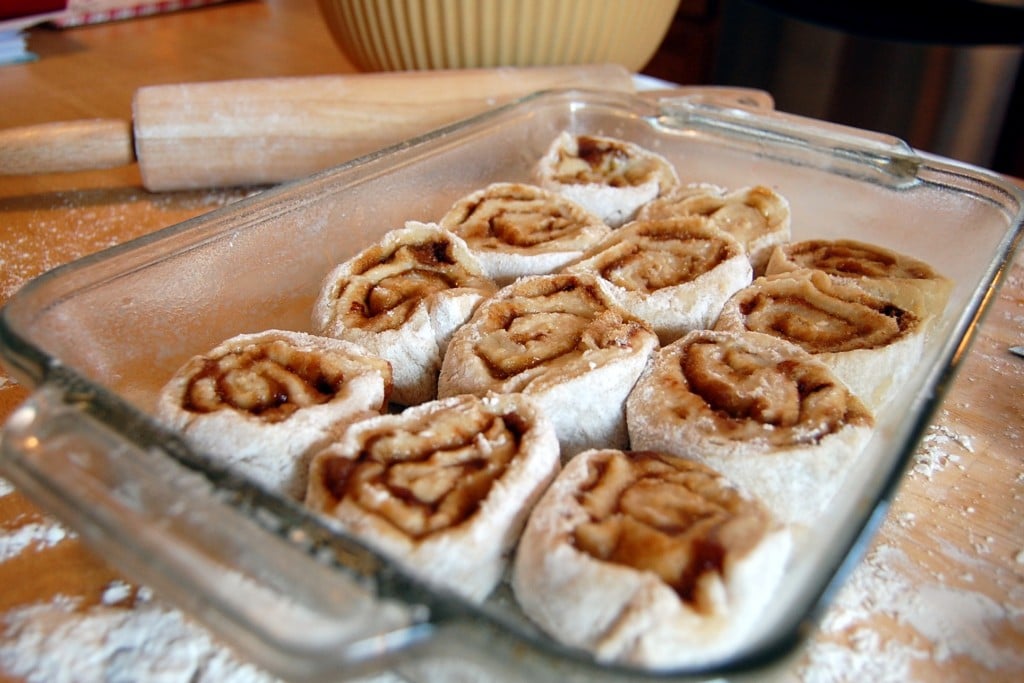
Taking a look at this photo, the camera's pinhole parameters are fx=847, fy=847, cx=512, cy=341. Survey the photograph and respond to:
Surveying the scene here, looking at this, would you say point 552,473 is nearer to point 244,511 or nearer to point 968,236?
point 244,511

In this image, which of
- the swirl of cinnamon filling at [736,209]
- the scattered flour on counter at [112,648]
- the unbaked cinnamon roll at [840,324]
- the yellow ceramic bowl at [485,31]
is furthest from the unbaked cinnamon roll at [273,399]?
the yellow ceramic bowl at [485,31]

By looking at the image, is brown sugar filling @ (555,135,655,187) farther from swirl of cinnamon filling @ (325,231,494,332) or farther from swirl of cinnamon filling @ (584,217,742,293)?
swirl of cinnamon filling @ (325,231,494,332)

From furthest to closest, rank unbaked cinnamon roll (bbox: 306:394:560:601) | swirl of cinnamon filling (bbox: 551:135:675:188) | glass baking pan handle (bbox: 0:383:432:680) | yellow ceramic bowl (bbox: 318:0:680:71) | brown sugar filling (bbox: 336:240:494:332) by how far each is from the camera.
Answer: yellow ceramic bowl (bbox: 318:0:680:71) → swirl of cinnamon filling (bbox: 551:135:675:188) → brown sugar filling (bbox: 336:240:494:332) → unbaked cinnamon roll (bbox: 306:394:560:601) → glass baking pan handle (bbox: 0:383:432:680)

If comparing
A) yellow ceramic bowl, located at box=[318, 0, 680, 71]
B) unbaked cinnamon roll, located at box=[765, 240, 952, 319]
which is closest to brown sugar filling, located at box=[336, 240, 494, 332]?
unbaked cinnamon roll, located at box=[765, 240, 952, 319]

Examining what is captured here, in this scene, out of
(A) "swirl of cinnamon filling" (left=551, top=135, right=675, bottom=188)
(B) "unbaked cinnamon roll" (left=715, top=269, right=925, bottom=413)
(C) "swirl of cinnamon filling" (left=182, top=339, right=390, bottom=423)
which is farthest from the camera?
(A) "swirl of cinnamon filling" (left=551, top=135, right=675, bottom=188)

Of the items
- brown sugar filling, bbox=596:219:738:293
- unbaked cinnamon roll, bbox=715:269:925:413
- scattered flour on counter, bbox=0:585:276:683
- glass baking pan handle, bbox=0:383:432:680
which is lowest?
scattered flour on counter, bbox=0:585:276:683

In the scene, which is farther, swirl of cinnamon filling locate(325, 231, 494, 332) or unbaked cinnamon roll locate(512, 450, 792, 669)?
swirl of cinnamon filling locate(325, 231, 494, 332)

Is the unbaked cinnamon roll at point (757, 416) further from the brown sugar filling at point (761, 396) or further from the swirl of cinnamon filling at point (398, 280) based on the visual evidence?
the swirl of cinnamon filling at point (398, 280)

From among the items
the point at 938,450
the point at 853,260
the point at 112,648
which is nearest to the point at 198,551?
the point at 112,648
